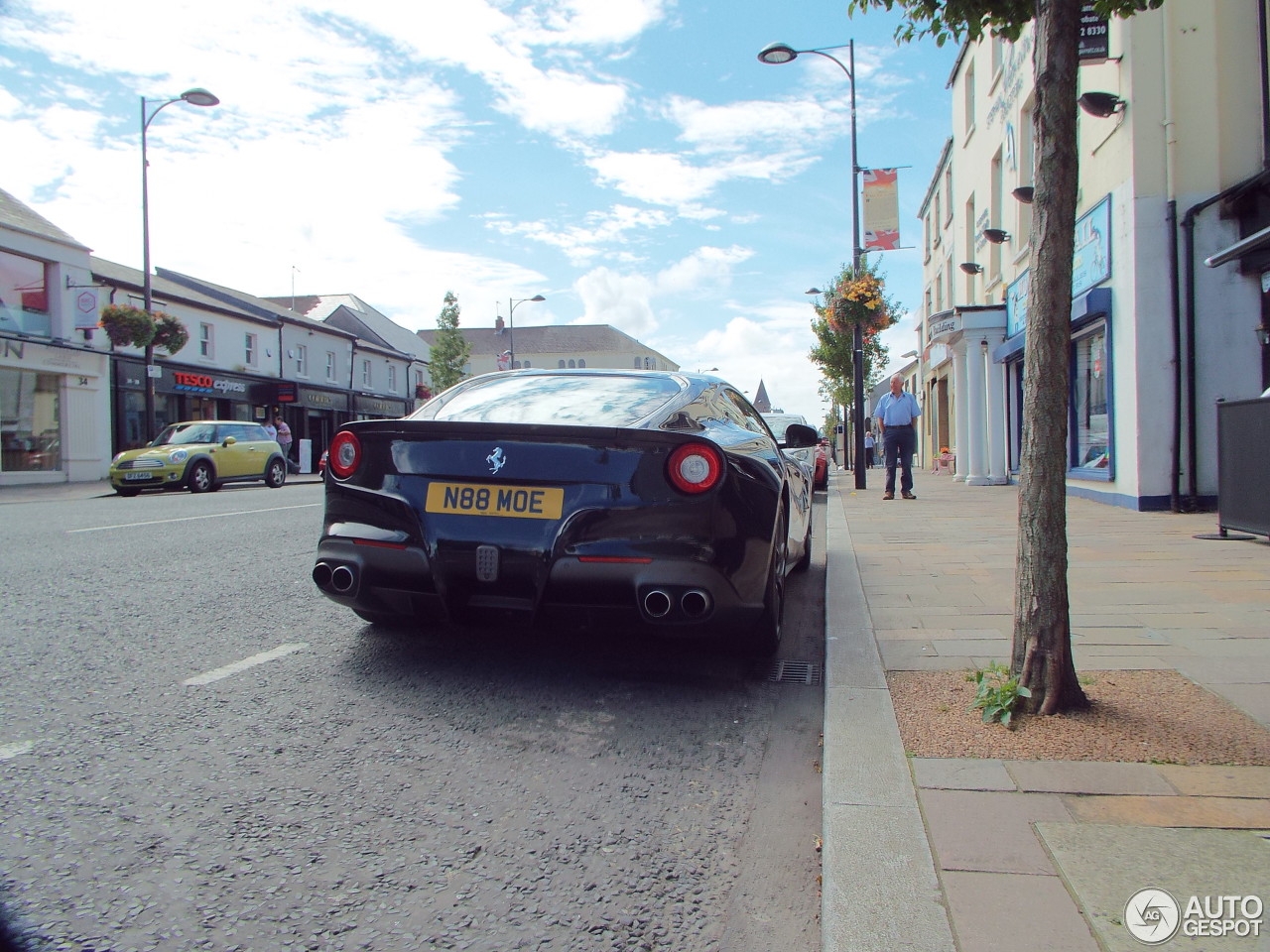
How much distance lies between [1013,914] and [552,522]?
1.98 m

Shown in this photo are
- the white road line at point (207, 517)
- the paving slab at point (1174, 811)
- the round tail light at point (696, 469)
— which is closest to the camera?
the paving slab at point (1174, 811)

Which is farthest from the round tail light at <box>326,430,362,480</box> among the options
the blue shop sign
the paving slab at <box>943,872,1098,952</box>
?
the blue shop sign

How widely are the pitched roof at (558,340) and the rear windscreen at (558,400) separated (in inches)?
4087

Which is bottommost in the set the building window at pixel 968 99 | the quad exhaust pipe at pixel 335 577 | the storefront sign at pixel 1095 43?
the quad exhaust pipe at pixel 335 577

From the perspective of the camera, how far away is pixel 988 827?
2.11 meters

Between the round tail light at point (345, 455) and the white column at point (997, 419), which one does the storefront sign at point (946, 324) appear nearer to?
the white column at point (997, 419)

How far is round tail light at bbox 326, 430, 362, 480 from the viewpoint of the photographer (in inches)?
140

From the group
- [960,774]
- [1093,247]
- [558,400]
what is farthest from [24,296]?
[960,774]

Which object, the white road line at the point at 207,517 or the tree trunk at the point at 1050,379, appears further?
the white road line at the point at 207,517

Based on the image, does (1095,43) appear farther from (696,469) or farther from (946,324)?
(696,469)

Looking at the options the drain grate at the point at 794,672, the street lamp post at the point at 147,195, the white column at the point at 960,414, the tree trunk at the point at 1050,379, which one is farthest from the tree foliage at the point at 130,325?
the tree trunk at the point at 1050,379

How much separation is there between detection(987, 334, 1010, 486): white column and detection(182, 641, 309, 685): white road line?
15.9 metres

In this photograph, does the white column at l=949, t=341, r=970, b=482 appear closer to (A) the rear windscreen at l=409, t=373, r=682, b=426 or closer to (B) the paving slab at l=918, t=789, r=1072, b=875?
(A) the rear windscreen at l=409, t=373, r=682, b=426

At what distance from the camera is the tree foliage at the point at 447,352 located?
52000 mm
